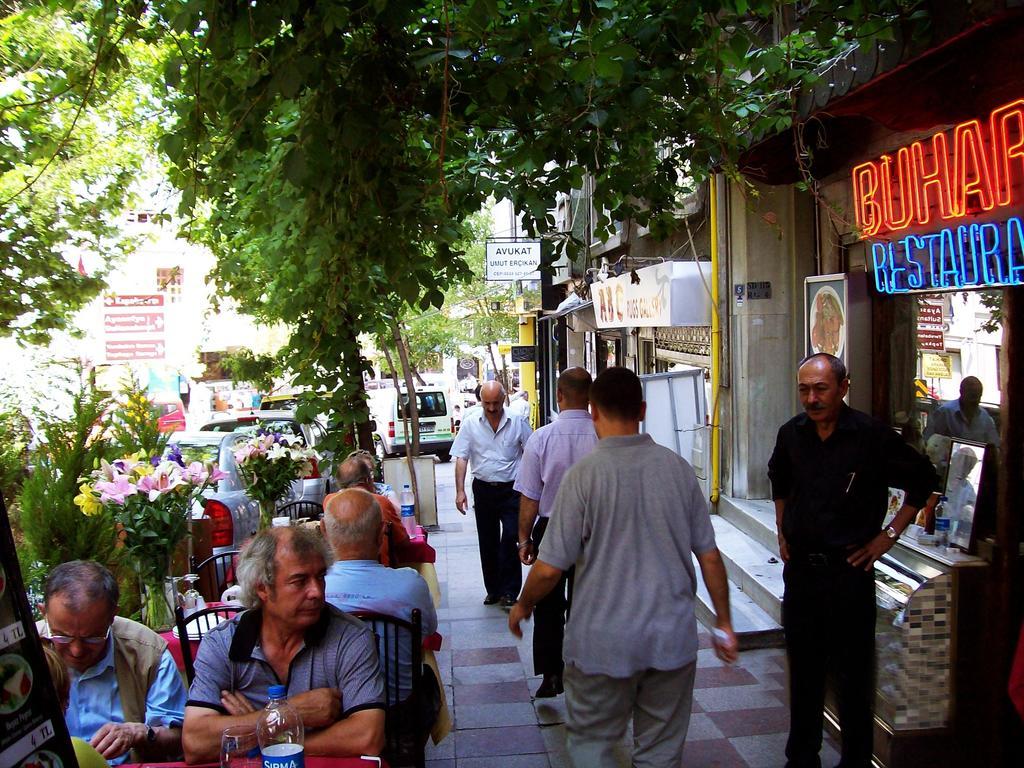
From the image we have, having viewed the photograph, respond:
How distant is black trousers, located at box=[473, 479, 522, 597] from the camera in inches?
312

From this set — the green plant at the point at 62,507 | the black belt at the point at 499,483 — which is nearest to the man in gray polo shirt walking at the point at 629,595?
the green plant at the point at 62,507

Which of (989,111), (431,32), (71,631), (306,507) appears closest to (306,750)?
(71,631)

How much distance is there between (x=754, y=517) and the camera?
874 cm

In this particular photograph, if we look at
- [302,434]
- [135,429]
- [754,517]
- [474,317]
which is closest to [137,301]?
[302,434]

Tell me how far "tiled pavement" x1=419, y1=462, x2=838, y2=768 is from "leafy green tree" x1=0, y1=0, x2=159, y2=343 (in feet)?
16.2

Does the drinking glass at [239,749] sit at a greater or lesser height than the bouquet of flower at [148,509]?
lesser

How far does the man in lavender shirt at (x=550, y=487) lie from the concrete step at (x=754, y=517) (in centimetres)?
272

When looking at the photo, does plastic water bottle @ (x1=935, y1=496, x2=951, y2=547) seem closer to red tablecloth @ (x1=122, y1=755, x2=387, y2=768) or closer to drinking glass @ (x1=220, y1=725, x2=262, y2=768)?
red tablecloth @ (x1=122, y1=755, x2=387, y2=768)

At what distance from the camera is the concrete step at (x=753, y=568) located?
6.84 meters

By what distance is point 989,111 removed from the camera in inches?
180

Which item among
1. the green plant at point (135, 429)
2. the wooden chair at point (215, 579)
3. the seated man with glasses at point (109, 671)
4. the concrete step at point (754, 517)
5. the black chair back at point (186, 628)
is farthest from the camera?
the concrete step at point (754, 517)

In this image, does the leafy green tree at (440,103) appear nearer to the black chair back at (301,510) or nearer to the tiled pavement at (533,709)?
the black chair back at (301,510)

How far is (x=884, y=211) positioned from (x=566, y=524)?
3059 mm

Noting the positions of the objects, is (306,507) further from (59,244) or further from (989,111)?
(989,111)
